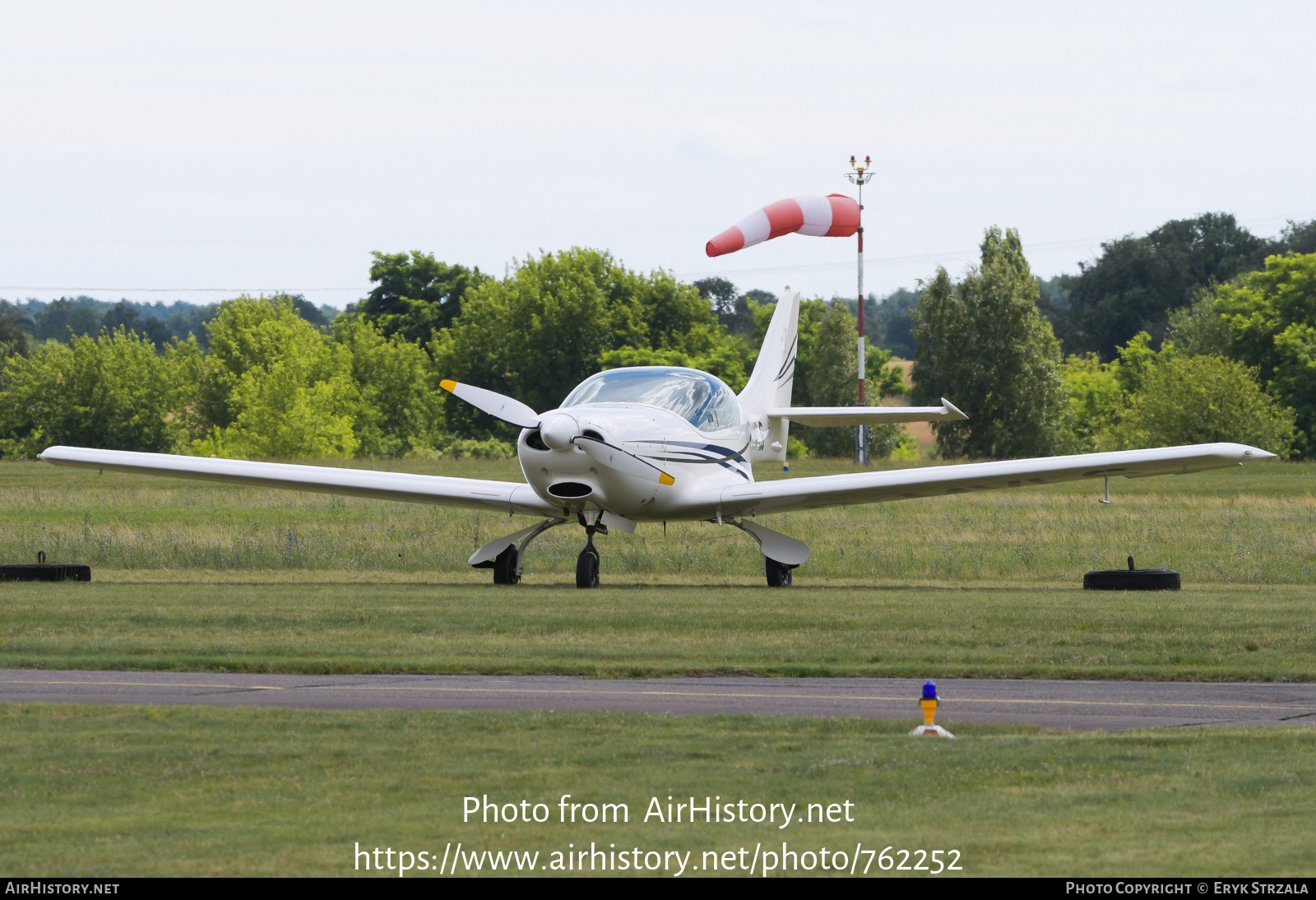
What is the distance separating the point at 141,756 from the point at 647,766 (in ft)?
8.68

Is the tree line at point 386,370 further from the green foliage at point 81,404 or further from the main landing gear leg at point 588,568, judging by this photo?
the main landing gear leg at point 588,568

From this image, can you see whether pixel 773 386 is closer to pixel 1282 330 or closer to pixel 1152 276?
pixel 1282 330

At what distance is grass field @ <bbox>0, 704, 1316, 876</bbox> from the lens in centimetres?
624

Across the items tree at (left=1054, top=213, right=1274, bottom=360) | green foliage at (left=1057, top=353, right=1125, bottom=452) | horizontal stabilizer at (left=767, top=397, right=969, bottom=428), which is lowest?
horizontal stabilizer at (left=767, top=397, right=969, bottom=428)

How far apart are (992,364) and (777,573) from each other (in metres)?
58.8

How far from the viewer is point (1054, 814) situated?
22.5 ft

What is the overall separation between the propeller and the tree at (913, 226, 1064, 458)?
58013mm

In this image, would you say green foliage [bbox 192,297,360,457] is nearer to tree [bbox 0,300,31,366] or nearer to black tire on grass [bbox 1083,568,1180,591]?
tree [bbox 0,300,31,366]

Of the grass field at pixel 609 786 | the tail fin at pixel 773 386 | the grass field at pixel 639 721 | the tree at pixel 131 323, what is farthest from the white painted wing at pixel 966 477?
the tree at pixel 131 323

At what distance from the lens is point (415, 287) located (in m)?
115

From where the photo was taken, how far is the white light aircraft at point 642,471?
62.5 feet

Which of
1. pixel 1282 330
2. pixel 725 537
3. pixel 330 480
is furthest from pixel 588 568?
pixel 1282 330

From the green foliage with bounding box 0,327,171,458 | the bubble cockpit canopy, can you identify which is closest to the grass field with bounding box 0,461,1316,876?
the bubble cockpit canopy

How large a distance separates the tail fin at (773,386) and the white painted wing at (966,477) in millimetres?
2756
